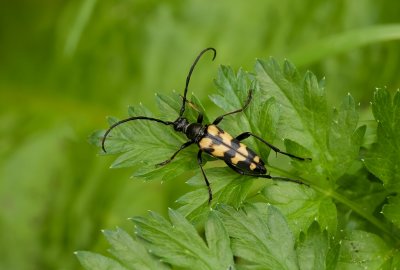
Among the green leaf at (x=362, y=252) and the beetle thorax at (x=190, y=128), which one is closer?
the green leaf at (x=362, y=252)

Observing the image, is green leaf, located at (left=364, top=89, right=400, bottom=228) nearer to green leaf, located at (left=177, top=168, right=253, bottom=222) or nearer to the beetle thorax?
green leaf, located at (left=177, top=168, right=253, bottom=222)

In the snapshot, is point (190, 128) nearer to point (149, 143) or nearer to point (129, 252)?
point (149, 143)

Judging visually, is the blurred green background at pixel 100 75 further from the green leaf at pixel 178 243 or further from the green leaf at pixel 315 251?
the green leaf at pixel 315 251

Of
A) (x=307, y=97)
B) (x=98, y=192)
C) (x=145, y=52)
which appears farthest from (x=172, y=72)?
(x=307, y=97)

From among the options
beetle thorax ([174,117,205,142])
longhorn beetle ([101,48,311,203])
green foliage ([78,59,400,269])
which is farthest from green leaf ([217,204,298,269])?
beetle thorax ([174,117,205,142])

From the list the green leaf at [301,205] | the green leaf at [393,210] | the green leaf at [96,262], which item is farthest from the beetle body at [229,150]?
the green leaf at [96,262]

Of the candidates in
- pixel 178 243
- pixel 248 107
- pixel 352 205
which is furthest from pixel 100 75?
pixel 352 205

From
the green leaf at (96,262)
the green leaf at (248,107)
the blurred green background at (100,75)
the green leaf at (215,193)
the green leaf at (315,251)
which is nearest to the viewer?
the green leaf at (315,251)
